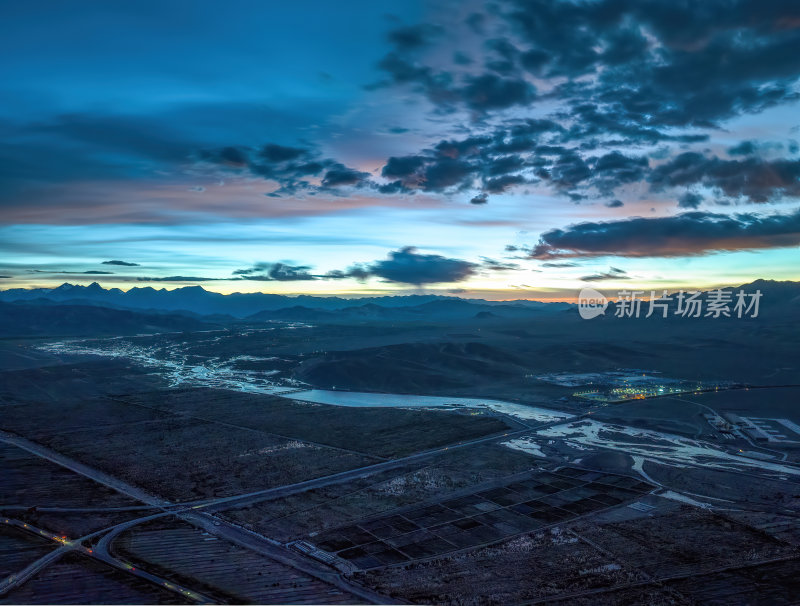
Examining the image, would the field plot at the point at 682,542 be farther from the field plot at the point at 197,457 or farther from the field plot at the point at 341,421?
the field plot at the point at 341,421

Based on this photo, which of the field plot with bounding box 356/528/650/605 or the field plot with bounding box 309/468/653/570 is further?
→ the field plot with bounding box 309/468/653/570

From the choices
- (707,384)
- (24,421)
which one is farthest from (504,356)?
(24,421)

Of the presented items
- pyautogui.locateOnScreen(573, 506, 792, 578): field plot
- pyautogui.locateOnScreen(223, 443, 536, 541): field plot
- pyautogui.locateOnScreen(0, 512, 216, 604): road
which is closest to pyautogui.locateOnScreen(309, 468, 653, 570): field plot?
pyautogui.locateOnScreen(223, 443, 536, 541): field plot

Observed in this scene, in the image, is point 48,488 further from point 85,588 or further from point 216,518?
point 85,588

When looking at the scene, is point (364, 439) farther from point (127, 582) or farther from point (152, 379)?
point (152, 379)

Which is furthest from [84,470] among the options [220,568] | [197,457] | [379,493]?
[379,493]

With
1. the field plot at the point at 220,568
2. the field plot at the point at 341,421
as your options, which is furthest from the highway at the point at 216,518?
the field plot at the point at 341,421

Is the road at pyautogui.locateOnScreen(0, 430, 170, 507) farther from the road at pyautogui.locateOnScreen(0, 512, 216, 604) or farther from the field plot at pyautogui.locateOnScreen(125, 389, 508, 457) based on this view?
the field plot at pyautogui.locateOnScreen(125, 389, 508, 457)
